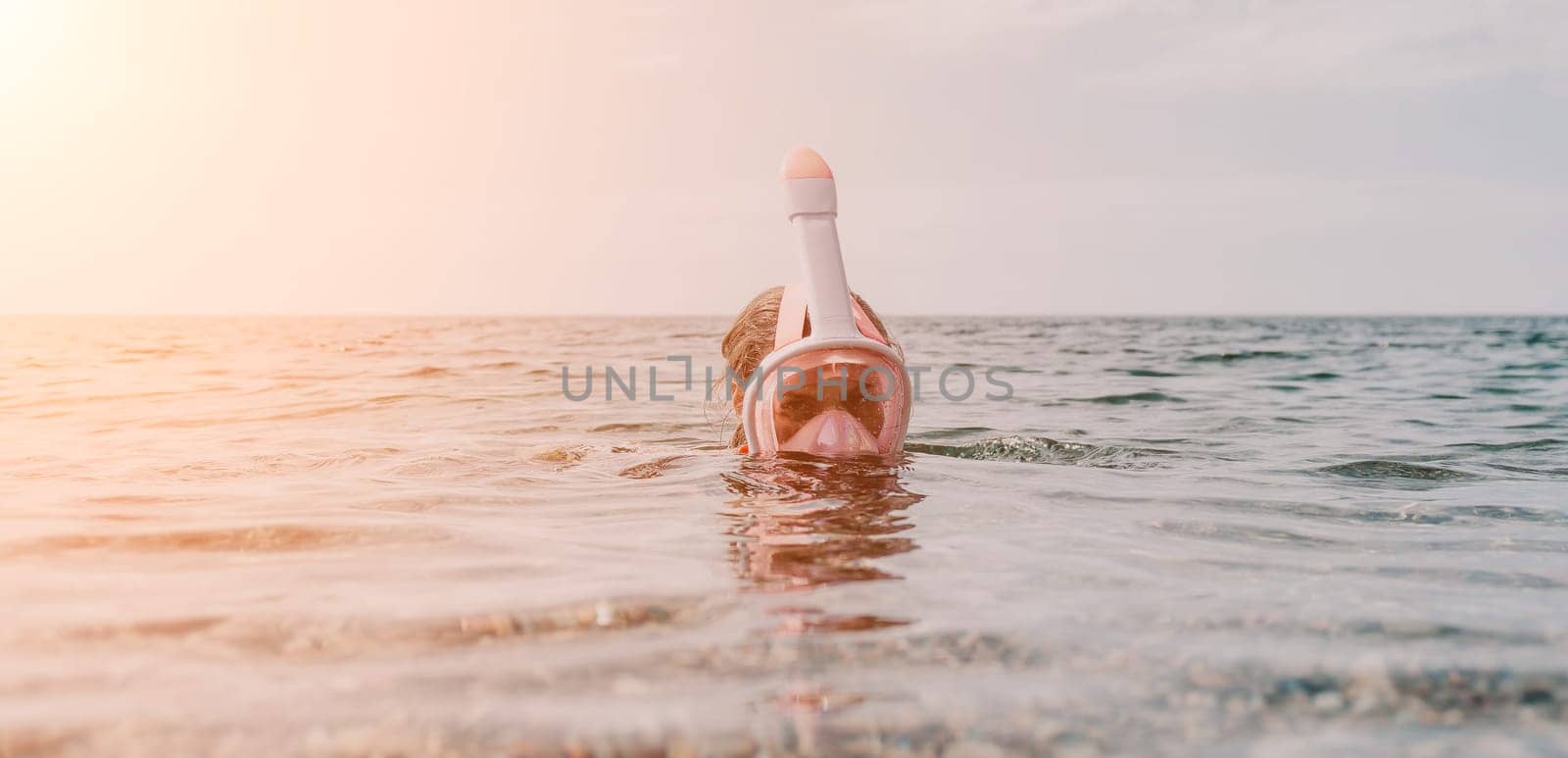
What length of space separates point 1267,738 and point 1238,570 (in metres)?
1.36

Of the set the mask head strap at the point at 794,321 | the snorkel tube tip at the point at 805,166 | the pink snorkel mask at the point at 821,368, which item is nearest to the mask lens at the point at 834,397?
the pink snorkel mask at the point at 821,368

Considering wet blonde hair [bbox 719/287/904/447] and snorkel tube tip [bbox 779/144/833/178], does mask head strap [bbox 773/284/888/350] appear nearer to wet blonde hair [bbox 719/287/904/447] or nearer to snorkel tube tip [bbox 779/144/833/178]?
wet blonde hair [bbox 719/287/904/447]

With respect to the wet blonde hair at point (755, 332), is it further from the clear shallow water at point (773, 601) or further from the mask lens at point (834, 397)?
the clear shallow water at point (773, 601)

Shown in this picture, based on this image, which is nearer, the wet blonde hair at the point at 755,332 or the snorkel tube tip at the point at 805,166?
the snorkel tube tip at the point at 805,166

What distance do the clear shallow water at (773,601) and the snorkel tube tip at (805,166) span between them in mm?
1285

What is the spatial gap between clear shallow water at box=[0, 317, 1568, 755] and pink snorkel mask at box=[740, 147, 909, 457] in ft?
0.66

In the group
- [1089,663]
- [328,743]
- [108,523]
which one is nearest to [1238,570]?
[1089,663]

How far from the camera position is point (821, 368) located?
442 centimetres

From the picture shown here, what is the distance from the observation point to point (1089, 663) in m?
2.01

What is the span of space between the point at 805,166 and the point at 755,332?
1035 millimetres

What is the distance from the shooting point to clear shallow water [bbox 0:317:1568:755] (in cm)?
171

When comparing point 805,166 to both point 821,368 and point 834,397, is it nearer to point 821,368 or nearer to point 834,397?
point 821,368

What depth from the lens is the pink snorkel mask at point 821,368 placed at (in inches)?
161

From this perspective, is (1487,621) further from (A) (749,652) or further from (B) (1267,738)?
(A) (749,652)
